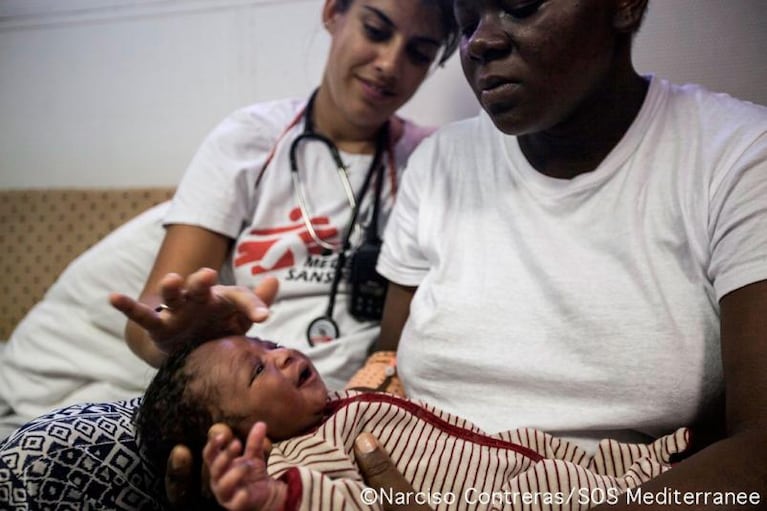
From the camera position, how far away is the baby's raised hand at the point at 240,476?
0.63 m

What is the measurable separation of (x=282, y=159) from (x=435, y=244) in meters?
0.46

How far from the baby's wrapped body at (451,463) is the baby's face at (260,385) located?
0.03m

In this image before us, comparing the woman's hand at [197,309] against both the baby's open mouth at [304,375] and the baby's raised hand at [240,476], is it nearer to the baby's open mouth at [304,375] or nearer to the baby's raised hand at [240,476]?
the baby's open mouth at [304,375]

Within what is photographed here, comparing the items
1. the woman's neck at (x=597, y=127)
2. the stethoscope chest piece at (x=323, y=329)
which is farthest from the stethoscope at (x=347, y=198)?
the woman's neck at (x=597, y=127)

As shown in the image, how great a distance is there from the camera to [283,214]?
1.35m

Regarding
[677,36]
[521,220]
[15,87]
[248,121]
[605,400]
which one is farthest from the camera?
[15,87]

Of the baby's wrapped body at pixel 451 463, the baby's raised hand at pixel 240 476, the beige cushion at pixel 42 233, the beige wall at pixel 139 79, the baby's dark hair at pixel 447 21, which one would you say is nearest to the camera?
the baby's raised hand at pixel 240 476

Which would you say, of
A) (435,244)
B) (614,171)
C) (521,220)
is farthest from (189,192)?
(614,171)

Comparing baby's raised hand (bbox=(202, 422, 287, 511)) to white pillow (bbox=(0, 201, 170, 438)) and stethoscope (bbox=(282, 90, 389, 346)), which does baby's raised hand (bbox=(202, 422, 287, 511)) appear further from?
white pillow (bbox=(0, 201, 170, 438))

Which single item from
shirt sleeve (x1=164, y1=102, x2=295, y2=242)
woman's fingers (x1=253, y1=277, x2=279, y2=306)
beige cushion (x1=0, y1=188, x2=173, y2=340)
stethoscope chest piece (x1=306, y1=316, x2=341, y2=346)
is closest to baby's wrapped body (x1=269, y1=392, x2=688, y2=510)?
woman's fingers (x1=253, y1=277, x2=279, y2=306)

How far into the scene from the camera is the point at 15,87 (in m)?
2.07

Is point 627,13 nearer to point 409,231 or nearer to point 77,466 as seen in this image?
point 409,231

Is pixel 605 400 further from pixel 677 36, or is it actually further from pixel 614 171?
pixel 677 36

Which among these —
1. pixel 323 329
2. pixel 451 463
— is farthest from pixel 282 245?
pixel 451 463
